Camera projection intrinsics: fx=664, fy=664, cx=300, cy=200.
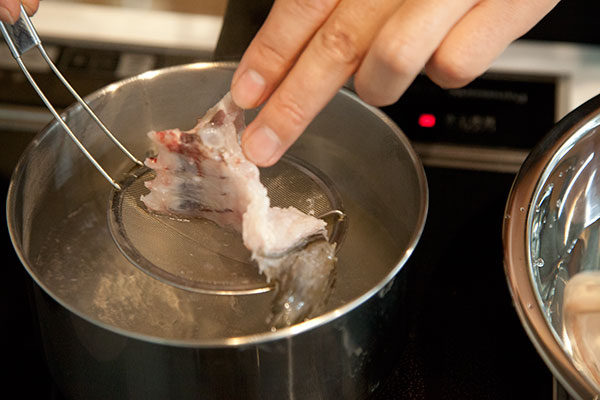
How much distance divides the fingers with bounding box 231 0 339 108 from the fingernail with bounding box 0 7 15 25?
0.71ft

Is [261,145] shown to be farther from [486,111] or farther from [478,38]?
[486,111]

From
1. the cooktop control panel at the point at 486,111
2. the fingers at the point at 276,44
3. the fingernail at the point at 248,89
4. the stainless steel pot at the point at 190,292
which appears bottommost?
the stainless steel pot at the point at 190,292

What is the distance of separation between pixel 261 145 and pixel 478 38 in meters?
0.22

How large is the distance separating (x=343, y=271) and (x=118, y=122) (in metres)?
0.32

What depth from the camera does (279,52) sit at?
646 mm

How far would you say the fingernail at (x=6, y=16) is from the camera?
0.61 m

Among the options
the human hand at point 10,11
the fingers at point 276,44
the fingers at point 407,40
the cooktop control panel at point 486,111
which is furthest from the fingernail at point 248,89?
the cooktop control panel at point 486,111

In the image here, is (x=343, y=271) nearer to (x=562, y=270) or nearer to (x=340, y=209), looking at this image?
(x=340, y=209)

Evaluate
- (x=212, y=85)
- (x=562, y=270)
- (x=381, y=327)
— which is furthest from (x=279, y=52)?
(x=562, y=270)

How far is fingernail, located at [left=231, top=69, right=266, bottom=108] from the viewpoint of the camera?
0.64m

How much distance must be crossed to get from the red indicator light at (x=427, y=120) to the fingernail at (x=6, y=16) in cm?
54

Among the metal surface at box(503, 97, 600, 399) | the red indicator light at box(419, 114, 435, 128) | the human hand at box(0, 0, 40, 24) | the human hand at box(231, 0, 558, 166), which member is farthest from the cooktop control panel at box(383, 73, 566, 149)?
the human hand at box(0, 0, 40, 24)

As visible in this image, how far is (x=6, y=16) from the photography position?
618 mm

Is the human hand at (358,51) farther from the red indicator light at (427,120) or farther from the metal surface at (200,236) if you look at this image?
the red indicator light at (427,120)
